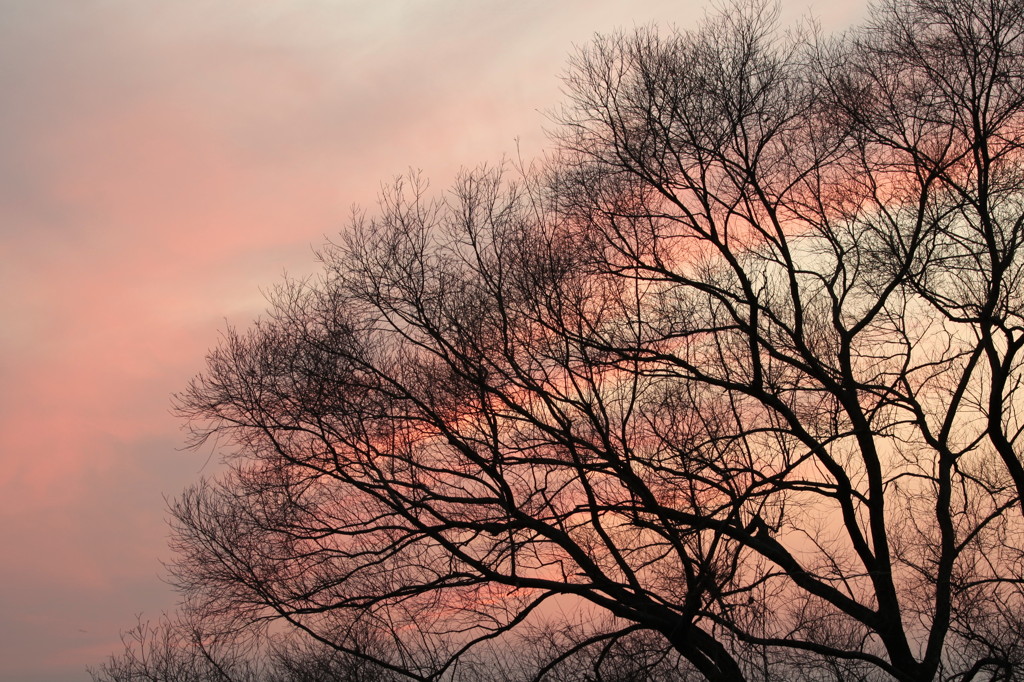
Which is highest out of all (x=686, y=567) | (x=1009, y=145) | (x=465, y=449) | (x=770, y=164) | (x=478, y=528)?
(x=770, y=164)

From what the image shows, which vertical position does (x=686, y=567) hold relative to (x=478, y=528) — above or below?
below

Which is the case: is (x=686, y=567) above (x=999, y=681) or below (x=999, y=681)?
above

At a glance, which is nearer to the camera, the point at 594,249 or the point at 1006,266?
the point at 1006,266

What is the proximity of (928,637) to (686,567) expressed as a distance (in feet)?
13.0

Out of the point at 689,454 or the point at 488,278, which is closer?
the point at 689,454

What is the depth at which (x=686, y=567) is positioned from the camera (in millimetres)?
13453

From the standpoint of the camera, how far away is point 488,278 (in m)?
15.0

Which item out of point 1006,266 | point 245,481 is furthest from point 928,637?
point 245,481

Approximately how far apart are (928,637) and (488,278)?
8312mm

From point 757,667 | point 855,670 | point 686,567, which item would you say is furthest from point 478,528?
point 855,670

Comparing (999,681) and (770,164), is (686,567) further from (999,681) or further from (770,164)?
(770,164)

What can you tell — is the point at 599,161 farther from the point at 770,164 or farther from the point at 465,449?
the point at 465,449

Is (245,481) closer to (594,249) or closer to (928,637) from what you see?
(594,249)

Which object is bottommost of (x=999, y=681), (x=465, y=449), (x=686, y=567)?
(x=999, y=681)
